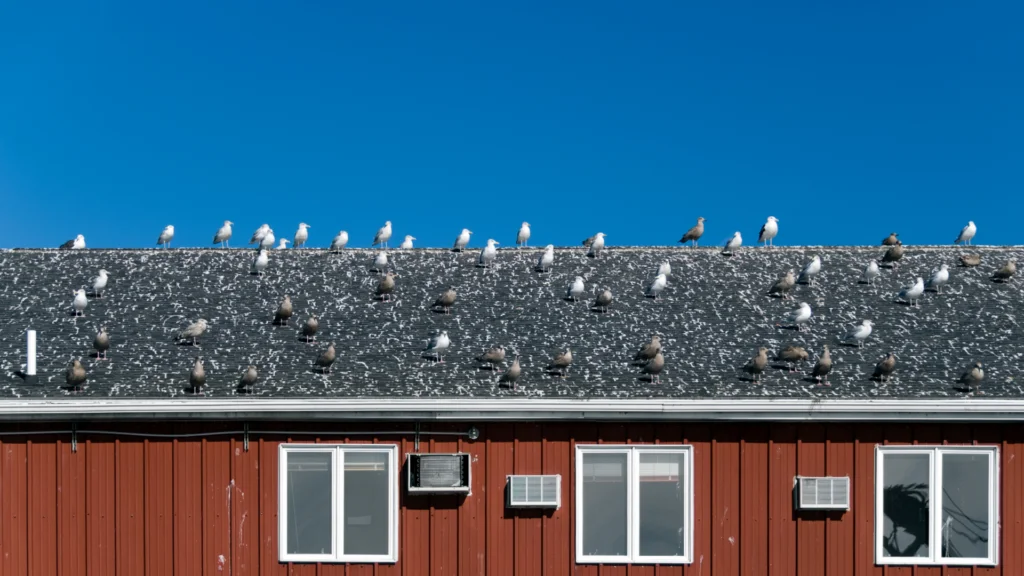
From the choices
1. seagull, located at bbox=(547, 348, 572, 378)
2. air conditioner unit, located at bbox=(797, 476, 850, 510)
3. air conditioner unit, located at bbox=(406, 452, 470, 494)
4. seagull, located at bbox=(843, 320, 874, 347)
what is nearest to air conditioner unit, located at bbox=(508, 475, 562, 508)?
air conditioner unit, located at bbox=(406, 452, 470, 494)

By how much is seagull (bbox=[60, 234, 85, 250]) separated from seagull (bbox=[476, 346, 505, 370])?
21.4 feet

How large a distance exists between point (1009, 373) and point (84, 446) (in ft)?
31.1

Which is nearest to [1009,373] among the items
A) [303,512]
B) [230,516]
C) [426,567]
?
[426,567]

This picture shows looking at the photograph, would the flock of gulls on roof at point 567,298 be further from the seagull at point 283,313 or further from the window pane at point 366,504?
the window pane at point 366,504

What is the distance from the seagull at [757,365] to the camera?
11.5m

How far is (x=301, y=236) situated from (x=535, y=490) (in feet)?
21.3

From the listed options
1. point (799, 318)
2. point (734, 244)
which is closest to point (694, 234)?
point (734, 244)

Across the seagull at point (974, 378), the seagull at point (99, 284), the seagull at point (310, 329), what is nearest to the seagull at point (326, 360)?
the seagull at point (310, 329)

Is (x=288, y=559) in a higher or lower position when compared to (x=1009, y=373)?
lower

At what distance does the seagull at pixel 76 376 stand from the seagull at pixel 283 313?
229cm

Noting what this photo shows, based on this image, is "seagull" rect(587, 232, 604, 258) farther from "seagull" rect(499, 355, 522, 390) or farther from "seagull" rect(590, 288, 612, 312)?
"seagull" rect(499, 355, 522, 390)

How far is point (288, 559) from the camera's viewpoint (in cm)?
1108

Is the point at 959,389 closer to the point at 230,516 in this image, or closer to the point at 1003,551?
the point at 1003,551

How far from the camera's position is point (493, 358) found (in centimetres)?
1173
